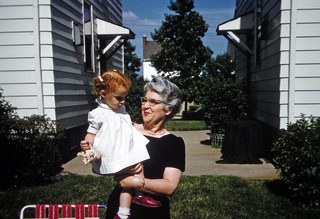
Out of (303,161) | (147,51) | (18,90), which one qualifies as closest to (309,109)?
(303,161)

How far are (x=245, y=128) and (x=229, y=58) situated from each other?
1724 centimetres

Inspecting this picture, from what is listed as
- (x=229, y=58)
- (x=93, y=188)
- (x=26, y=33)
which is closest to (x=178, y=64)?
(x=229, y=58)

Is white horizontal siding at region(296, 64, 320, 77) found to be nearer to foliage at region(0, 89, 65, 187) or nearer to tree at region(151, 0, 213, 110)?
foliage at region(0, 89, 65, 187)

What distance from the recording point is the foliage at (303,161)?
4051 mm

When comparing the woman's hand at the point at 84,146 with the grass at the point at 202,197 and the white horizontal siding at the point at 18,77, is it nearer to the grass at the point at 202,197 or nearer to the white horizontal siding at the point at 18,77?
the grass at the point at 202,197

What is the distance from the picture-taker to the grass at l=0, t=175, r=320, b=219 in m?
4.04

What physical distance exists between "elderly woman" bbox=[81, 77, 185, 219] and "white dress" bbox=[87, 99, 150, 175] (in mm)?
114

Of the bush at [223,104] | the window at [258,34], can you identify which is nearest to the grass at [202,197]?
the bush at [223,104]

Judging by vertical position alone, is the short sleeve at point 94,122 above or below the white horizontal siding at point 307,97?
below

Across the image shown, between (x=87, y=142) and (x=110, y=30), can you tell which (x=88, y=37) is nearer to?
(x=110, y=30)

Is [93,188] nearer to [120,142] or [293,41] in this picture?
[120,142]

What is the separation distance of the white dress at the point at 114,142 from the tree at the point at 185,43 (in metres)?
17.9

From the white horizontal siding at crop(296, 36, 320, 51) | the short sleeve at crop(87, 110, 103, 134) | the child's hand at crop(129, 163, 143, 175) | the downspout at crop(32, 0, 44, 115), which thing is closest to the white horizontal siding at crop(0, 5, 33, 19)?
the downspout at crop(32, 0, 44, 115)

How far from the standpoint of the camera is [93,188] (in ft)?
16.5
